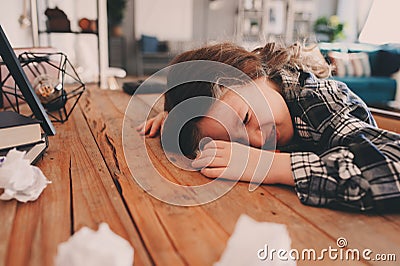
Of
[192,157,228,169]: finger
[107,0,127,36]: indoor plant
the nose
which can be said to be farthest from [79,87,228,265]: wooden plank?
[107,0,127,36]: indoor plant

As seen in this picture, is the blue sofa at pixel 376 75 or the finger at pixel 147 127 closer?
the finger at pixel 147 127

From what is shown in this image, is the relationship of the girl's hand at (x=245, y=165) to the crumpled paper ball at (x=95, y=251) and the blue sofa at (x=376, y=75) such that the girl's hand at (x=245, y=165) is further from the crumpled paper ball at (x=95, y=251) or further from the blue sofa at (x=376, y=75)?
the blue sofa at (x=376, y=75)

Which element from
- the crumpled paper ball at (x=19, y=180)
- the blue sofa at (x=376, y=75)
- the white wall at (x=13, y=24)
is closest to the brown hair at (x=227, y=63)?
the crumpled paper ball at (x=19, y=180)

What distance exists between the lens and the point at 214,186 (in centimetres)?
62

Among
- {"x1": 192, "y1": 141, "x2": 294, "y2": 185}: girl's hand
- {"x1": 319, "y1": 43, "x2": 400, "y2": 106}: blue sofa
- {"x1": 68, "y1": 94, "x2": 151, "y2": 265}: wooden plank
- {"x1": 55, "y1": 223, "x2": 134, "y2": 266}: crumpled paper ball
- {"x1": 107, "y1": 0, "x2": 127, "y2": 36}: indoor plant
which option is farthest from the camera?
{"x1": 107, "y1": 0, "x2": 127, "y2": 36}: indoor plant

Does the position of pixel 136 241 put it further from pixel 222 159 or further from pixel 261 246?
pixel 222 159

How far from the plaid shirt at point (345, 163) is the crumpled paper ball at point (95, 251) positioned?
0.31 meters

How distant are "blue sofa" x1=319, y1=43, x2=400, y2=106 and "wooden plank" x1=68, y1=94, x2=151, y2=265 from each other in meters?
3.73

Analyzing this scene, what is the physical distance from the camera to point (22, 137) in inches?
27.5

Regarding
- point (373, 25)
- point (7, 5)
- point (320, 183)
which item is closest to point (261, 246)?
point (320, 183)

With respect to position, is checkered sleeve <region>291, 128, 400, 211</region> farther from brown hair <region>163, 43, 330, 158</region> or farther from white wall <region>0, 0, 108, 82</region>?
white wall <region>0, 0, 108, 82</region>

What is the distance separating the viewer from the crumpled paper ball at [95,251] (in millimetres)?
352

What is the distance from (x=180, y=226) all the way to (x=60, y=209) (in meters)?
0.17

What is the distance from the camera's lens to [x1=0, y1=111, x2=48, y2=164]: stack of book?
0.67 m
